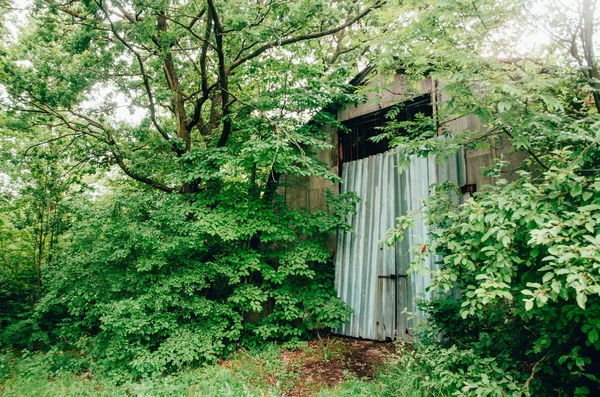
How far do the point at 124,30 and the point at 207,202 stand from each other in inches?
133

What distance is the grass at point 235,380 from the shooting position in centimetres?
456

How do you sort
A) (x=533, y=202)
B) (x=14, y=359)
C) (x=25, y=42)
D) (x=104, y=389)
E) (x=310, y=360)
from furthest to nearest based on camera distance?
(x=14, y=359), (x=25, y=42), (x=310, y=360), (x=104, y=389), (x=533, y=202)

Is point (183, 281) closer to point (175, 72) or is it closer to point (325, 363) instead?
point (325, 363)

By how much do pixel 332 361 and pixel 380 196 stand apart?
9.76 feet

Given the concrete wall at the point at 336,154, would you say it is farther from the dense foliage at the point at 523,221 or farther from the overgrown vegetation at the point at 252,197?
the dense foliage at the point at 523,221

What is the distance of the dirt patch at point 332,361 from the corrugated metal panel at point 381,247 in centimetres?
30

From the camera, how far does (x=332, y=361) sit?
579 cm

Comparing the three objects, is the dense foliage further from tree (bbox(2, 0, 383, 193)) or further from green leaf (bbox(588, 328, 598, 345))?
tree (bbox(2, 0, 383, 193))

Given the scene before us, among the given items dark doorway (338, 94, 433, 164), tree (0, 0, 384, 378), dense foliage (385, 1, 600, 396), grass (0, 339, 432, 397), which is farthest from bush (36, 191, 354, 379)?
dense foliage (385, 1, 600, 396)

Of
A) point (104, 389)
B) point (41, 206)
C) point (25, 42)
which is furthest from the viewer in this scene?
point (41, 206)

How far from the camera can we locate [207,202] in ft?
22.1

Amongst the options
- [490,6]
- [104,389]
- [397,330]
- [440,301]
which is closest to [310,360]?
[397,330]

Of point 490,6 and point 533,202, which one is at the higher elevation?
point 490,6

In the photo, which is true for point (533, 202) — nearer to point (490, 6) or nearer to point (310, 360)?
point (490, 6)
